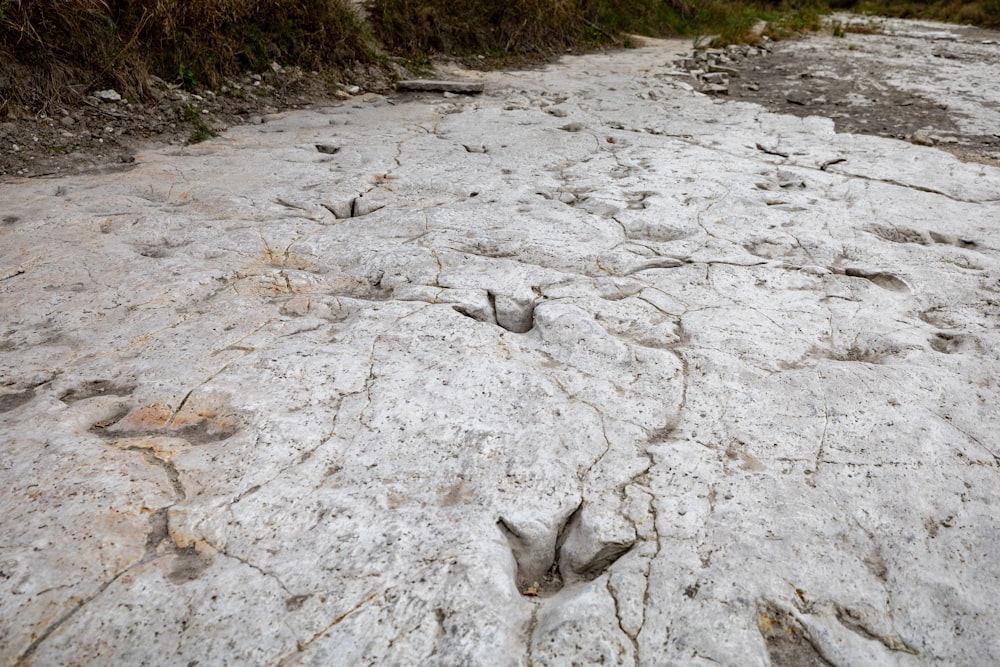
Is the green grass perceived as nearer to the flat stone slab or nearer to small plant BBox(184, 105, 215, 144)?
small plant BBox(184, 105, 215, 144)

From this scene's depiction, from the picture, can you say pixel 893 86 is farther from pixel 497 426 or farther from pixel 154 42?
pixel 154 42

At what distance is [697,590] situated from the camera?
1.16 metres

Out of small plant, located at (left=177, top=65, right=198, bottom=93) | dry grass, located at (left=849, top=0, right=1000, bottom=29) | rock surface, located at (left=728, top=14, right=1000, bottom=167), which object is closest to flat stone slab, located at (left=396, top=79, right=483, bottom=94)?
small plant, located at (left=177, top=65, right=198, bottom=93)

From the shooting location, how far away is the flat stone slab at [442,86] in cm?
508

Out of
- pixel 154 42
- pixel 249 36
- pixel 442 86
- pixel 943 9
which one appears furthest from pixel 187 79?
pixel 943 9

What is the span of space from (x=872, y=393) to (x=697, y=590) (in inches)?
32.9

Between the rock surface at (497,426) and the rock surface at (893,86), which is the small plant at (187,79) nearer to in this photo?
the rock surface at (497,426)

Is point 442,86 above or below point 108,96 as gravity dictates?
below

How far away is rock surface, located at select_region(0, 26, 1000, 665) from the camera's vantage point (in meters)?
1.11

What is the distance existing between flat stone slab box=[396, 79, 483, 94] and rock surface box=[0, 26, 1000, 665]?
2.47m

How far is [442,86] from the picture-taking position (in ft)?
16.7

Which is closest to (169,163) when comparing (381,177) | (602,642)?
(381,177)

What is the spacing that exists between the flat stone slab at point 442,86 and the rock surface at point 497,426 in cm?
247

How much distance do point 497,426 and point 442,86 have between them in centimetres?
421
